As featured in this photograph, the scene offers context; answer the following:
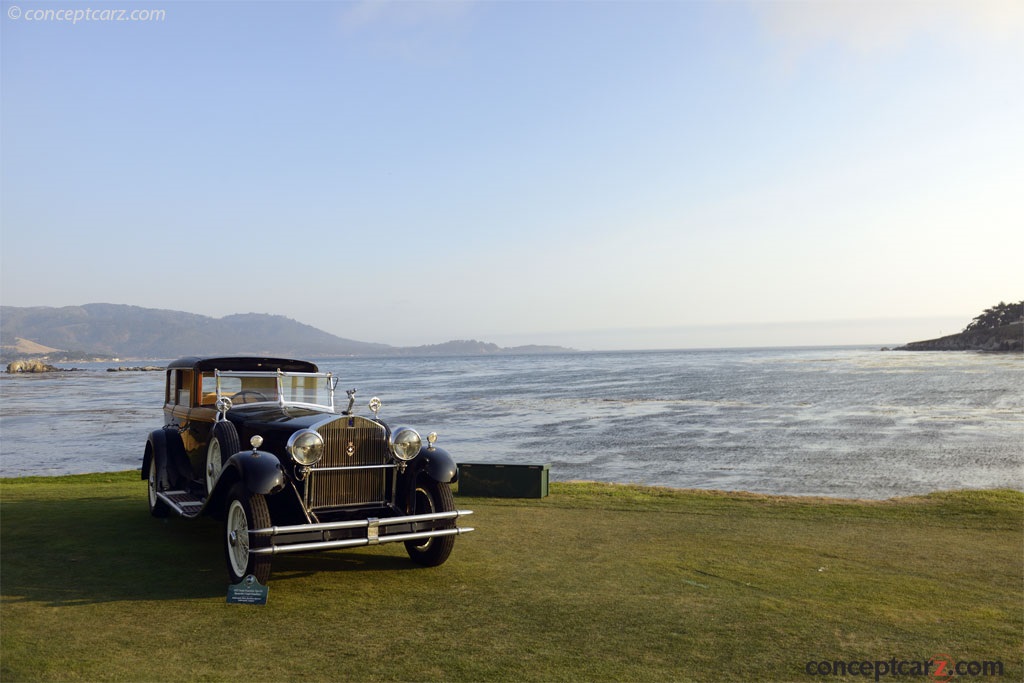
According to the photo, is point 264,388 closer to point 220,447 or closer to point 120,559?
point 220,447

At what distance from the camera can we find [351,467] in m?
7.36

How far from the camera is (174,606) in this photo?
239 inches

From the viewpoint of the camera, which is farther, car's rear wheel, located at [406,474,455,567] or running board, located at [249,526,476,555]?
car's rear wheel, located at [406,474,455,567]

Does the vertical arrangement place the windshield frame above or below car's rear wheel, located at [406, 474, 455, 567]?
above

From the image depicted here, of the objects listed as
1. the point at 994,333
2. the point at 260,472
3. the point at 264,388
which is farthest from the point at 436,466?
the point at 994,333

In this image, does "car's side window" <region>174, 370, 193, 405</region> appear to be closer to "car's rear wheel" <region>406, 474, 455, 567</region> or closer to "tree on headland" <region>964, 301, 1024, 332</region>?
"car's rear wheel" <region>406, 474, 455, 567</region>

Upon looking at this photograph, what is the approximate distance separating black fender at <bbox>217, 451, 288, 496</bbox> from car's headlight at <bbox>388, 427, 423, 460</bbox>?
1.16 m

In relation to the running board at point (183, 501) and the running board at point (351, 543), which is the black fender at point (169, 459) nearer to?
the running board at point (183, 501)

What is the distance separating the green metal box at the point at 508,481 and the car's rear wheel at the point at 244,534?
5546mm

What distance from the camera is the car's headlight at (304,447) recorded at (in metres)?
6.98

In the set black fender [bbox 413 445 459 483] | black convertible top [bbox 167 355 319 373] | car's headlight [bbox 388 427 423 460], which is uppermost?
black convertible top [bbox 167 355 319 373]

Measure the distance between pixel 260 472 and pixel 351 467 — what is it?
97 cm

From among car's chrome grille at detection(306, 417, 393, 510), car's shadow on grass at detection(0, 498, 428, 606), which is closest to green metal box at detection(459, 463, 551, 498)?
car's shadow on grass at detection(0, 498, 428, 606)

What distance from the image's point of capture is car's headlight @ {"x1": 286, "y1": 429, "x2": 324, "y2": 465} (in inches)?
275
